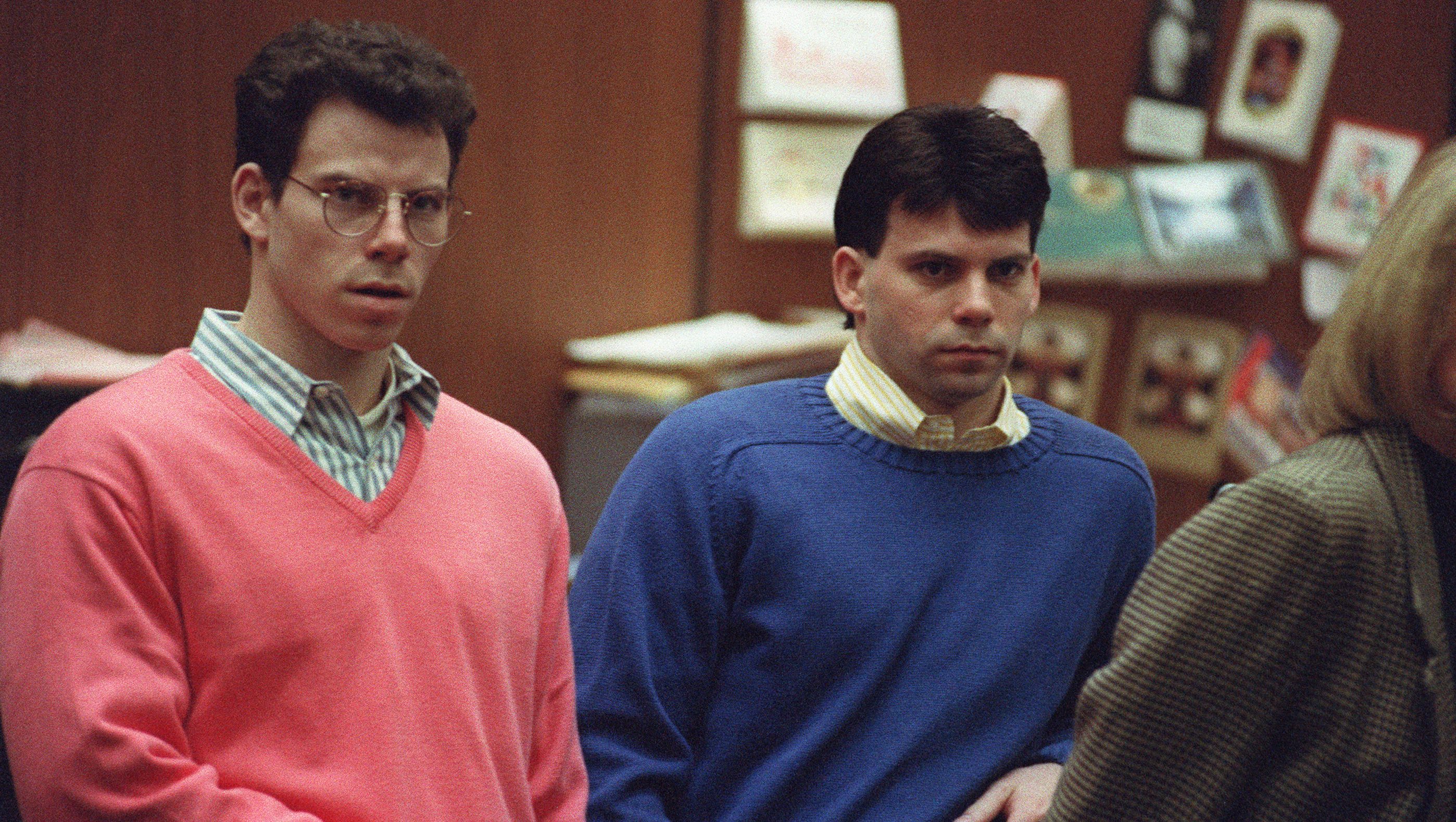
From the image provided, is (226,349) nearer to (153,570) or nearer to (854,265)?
(153,570)

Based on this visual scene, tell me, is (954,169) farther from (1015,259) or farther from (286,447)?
(286,447)

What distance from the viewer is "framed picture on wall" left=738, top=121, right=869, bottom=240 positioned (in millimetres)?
2523

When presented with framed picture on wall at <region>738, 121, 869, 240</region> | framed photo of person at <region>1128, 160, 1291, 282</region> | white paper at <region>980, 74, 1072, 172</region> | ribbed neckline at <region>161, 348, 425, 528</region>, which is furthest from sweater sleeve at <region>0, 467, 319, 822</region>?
framed photo of person at <region>1128, 160, 1291, 282</region>

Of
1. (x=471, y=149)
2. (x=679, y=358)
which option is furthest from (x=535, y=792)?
(x=471, y=149)

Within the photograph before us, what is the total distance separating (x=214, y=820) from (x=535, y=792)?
332 mm

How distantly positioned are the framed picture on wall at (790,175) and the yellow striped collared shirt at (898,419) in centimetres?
105

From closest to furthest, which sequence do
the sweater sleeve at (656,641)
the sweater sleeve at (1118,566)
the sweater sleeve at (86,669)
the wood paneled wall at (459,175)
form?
the sweater sleeve at (86,669)
the sweater sleeve at (656,641)
the sweater sleeve at (1118,566)
the wood paneled wall at (459,175)

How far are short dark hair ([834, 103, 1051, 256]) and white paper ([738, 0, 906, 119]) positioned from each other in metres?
1.01

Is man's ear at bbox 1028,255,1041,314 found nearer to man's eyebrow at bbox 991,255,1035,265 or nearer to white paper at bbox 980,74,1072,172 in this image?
man's eyebrow at bbox 991,255,1035,265

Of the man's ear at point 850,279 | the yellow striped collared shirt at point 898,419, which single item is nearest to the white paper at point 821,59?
the man's ear at point 850,279

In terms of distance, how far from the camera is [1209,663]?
105 centimetres

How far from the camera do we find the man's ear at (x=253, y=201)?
121cm

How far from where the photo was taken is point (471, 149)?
2.17 metres

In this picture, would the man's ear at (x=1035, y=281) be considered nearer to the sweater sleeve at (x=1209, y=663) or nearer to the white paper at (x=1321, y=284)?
the sweater sleeve at (x=1209, y=663)
